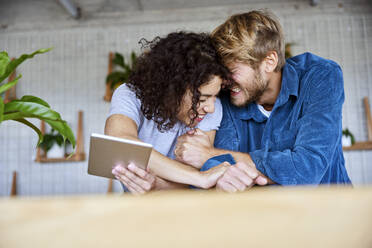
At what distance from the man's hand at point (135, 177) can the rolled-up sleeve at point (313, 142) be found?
0.38 metres

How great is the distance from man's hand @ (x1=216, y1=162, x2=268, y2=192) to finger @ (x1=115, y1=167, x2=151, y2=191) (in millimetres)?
265

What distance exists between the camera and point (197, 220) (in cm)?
24

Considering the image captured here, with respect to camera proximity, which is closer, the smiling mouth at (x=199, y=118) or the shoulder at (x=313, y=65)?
the shoulder at (x=313, y=65)

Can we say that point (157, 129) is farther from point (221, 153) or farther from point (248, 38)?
point (248, 38)

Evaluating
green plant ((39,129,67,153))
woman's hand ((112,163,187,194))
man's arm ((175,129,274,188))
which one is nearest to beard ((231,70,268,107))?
man's arm ((175,129,274,188))

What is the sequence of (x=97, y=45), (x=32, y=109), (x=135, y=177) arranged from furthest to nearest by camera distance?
1. (x=97, y=45)
2. (x=135, y=177)
3. (x=32, y=109)

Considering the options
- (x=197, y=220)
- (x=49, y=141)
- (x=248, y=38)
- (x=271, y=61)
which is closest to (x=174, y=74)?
(x=248, y=38)

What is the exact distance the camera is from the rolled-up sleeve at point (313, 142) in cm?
112

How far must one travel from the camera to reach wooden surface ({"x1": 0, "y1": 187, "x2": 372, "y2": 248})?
238mm

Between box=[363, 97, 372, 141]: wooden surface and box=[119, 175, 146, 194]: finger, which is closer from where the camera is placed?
box=[119, 175, 146, 194]: finger

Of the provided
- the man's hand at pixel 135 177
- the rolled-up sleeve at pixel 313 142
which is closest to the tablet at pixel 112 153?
the man's hand at pixel 135 177

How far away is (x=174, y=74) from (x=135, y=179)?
0.43 meters

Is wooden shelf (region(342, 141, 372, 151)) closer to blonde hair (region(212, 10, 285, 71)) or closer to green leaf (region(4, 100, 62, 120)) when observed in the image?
blonde hair (region(212, 10, 285, 71))

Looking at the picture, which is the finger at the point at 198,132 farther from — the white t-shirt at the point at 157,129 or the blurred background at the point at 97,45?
the blurred background at the point at 97,45
